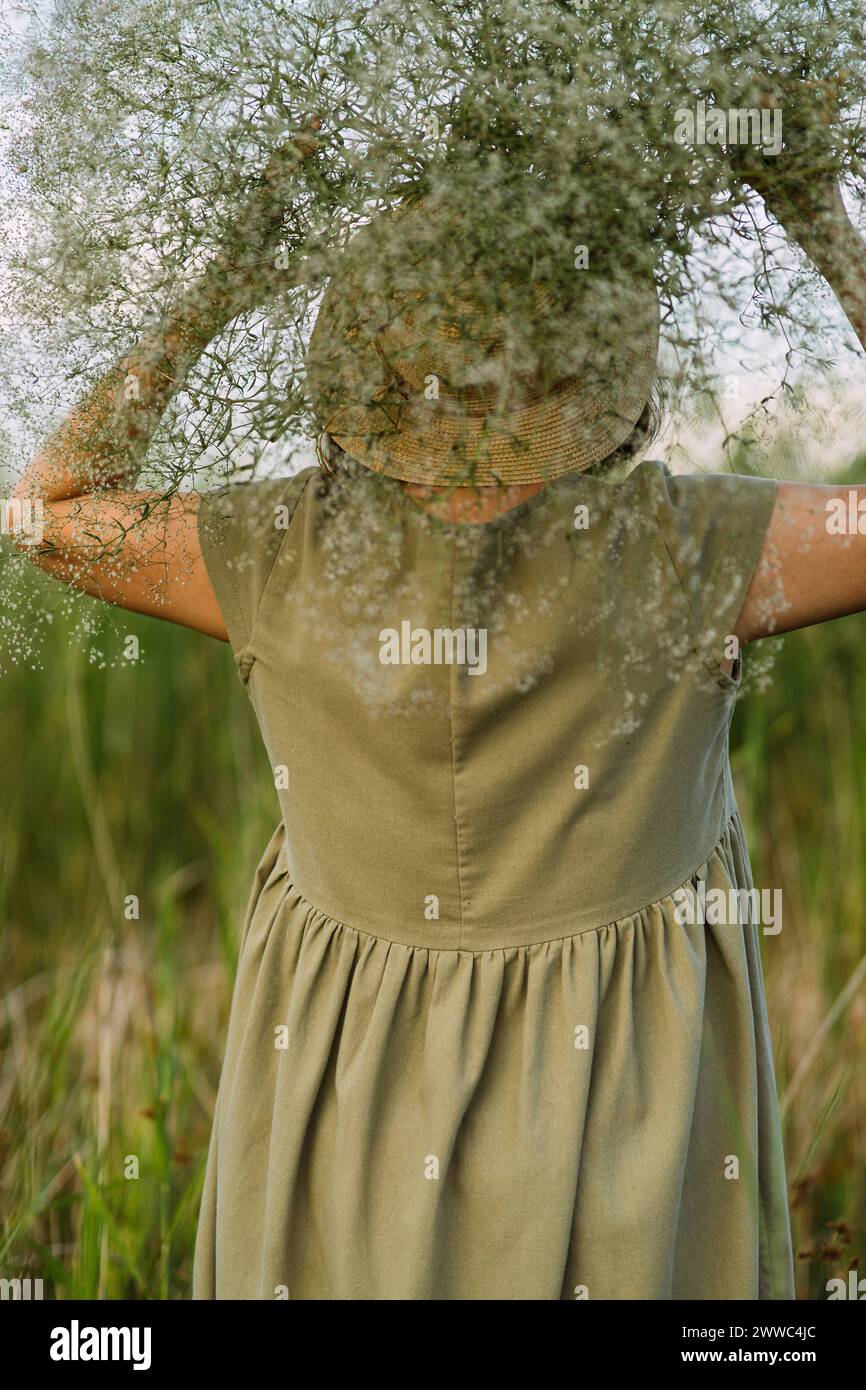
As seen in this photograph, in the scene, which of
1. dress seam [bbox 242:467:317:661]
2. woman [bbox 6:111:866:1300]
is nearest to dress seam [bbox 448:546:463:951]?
woman [bbox 6:111:866:1300]

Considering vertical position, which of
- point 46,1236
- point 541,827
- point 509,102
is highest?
point 509,102

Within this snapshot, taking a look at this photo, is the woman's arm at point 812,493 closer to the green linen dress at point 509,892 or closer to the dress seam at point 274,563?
the green linen dress at point 509,892

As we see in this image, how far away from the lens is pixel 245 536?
2.84 feet

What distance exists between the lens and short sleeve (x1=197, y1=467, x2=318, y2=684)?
0.85 m

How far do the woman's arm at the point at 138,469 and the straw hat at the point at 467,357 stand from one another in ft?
0.22

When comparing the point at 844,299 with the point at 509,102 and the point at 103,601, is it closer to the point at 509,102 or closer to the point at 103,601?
the point at 509,102

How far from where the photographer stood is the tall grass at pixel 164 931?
1.48 m

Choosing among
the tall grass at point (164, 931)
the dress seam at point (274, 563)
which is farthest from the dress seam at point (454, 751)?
the tall grass at point (164, 931)

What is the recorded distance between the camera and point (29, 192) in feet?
2.47

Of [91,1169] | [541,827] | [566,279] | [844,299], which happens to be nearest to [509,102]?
[566,279]

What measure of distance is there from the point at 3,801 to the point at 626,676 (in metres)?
1.46

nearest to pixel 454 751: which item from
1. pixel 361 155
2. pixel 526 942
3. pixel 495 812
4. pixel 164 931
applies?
pixel 495 812

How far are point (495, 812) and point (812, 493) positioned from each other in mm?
337

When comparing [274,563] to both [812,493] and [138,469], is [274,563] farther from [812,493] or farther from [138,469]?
[812,493]
